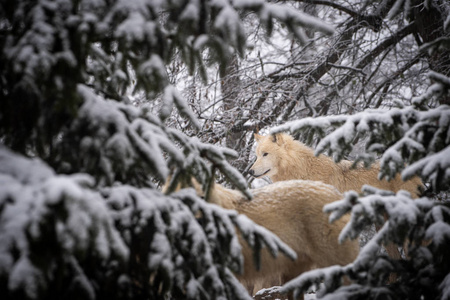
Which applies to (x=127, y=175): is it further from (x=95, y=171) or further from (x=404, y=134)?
(x=404, y=134)

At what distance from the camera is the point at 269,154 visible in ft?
20.8

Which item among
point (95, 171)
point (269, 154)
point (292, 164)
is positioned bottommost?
point (95, 171)

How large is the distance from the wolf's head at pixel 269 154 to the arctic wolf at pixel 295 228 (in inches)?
106

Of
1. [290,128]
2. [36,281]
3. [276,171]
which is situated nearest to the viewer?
[36,281]

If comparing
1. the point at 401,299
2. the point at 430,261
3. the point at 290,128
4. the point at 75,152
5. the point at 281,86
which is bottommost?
the point at 401,299

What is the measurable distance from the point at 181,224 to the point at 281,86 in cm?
545

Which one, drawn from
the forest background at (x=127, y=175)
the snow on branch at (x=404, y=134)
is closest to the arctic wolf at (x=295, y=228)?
the snow on branch at (x=404, y=134)

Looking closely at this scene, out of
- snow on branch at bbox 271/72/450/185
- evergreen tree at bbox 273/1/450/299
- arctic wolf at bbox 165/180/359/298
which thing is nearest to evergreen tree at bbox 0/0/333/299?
evergreen tree at bbox 273/1/450/299

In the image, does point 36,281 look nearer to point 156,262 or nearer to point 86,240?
point 86,240

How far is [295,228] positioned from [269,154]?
119 inches

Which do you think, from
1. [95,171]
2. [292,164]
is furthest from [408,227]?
[292,164]

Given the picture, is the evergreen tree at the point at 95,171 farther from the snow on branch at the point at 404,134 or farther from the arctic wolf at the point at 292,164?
the arctic wolf at the point at 292,164

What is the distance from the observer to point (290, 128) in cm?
321

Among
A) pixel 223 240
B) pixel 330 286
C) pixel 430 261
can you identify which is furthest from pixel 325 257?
pixel 223 240
